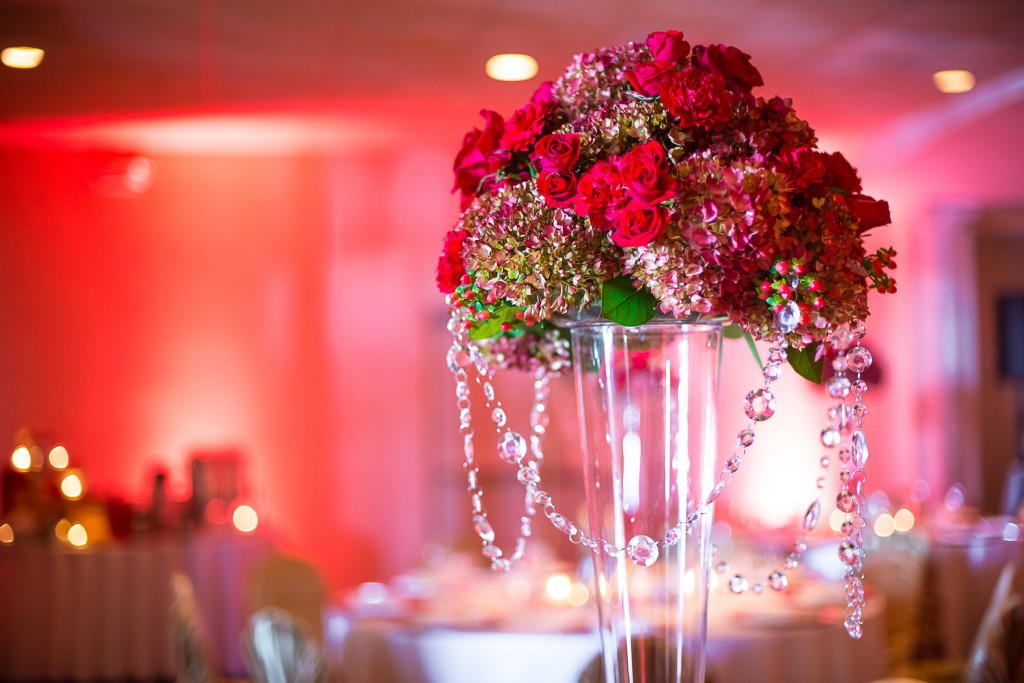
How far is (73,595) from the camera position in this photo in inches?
226

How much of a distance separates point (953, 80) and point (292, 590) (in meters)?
4.60

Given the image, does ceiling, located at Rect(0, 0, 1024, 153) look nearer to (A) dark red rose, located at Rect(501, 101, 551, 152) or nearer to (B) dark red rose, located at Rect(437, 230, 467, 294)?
(A) dark red rose, located at Rect(501, 101, 551, 152)

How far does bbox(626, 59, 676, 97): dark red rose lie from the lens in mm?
1372

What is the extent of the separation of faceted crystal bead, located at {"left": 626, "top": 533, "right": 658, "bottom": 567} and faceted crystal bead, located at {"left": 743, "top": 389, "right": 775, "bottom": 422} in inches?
8.3

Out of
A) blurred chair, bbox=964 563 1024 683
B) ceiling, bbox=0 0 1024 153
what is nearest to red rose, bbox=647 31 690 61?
blurred chair, bbox=964 563 1024 683

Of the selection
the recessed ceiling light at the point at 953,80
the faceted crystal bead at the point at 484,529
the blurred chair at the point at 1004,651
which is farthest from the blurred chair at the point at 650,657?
the recessed ceiling light at the point at 953,80

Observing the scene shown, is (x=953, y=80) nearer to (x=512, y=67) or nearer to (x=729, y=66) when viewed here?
(x=512, y=67)

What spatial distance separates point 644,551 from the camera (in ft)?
4.59

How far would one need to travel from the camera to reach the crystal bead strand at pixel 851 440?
4.65ft

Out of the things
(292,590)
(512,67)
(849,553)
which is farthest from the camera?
(512,67)

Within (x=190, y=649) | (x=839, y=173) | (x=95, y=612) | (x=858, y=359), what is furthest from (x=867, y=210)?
(x=95, y=612)

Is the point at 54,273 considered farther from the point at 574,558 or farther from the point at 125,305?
the point at 574,558

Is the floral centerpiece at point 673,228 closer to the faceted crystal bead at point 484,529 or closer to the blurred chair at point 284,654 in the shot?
the faceted crystal bead at point 484,529

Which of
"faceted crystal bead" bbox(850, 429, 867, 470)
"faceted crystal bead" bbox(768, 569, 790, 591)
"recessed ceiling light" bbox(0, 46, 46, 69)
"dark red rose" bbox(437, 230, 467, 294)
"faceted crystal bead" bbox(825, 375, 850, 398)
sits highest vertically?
"recessed ceiling light" bbox(0, 46, 46, 69)
